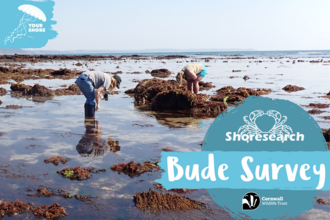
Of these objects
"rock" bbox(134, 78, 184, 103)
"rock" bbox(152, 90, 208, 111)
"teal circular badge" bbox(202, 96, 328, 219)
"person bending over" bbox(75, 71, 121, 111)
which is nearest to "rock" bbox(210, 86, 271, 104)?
"rock" bbox(134, 78, 184, 103)

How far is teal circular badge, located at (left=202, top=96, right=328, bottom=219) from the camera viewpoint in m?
4.26

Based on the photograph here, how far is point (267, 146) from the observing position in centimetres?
446

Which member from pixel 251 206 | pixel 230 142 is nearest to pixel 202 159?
pixel 230 142

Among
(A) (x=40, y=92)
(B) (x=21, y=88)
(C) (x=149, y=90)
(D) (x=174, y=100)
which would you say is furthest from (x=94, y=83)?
(B) (x=21, y=88)

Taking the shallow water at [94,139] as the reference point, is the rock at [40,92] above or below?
above

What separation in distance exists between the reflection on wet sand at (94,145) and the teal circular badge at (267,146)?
113 inches

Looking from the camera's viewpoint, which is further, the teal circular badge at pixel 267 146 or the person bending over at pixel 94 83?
the person bending over at pixel 94 83

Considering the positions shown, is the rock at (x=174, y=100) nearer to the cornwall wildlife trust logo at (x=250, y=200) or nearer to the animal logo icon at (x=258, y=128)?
the animal logo icon at (x=258, y=128)

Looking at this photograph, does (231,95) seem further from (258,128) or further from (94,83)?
(258,128)

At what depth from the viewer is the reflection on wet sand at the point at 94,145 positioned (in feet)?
21.9

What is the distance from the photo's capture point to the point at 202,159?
4535 millimetres

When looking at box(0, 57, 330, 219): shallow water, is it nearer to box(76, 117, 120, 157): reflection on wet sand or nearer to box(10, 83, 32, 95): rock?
box(76, 117, 120, 157): reflection on wet sand

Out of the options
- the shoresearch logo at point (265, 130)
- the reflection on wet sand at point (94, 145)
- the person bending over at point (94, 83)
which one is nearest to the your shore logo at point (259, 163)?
the shoresearch logo at point (265, 130)

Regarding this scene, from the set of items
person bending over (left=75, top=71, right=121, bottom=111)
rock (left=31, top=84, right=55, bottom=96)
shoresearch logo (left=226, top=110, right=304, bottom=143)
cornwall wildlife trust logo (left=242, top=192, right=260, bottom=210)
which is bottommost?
cornwall wildlife trust logo (left=242, top=192, right=260, bottom=210)
